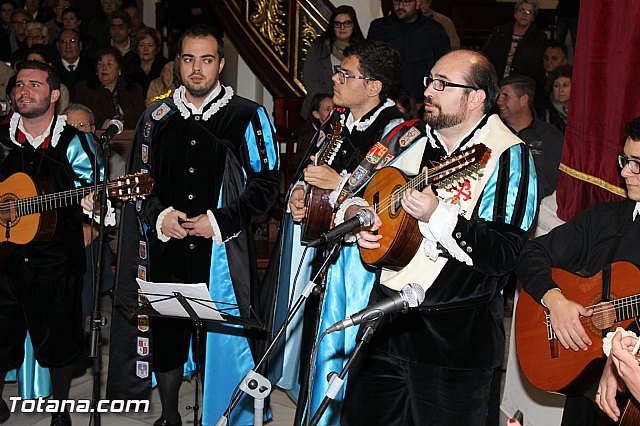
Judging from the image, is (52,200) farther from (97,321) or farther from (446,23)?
(446,23)

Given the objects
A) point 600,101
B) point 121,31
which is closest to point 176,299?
point 600,101

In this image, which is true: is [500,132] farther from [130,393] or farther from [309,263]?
[130,393]

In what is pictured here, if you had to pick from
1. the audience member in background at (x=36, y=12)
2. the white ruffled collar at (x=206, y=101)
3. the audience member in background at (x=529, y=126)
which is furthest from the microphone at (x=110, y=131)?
the audience member in background at (x=36, y=12)

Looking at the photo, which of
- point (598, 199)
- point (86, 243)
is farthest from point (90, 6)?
point (598, 199)

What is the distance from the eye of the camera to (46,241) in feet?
16.7

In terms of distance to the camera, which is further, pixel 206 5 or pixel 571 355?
pixel 206 5

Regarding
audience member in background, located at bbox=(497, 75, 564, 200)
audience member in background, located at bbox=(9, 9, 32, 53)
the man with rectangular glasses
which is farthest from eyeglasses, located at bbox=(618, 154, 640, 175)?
audience member in background, located at bbox=(9, 9, 32, 53)

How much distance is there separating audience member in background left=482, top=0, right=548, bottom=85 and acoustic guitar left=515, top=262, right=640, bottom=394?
5669mm

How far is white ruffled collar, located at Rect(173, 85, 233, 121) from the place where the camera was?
492 cm

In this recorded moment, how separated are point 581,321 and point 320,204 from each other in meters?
1.52

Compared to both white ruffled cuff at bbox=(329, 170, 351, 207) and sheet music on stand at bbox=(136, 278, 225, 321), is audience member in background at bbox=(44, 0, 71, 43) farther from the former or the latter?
sheet music on stand at bbox=(136, 278, 225, 321)

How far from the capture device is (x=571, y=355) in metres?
3.69

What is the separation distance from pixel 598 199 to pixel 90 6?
1038cm

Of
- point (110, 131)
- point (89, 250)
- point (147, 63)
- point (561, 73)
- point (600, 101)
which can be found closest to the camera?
point (110, 131)
